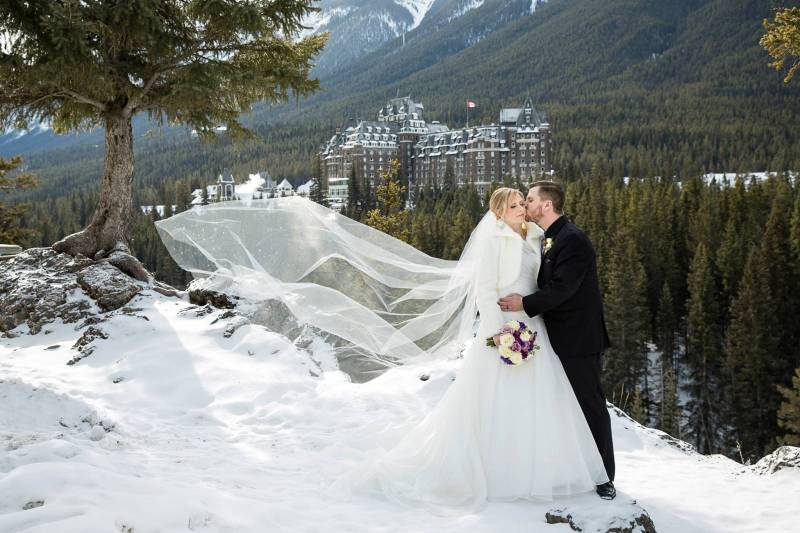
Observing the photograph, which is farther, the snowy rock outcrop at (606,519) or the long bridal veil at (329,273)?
the long bridal veil at (329,273)

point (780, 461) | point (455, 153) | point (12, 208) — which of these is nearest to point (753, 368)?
point (780, 461)

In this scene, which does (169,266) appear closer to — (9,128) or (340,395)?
(9,128)

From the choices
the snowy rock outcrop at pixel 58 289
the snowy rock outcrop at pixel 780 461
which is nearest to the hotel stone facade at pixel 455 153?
the snowy rock outcrop at pixel 58 289

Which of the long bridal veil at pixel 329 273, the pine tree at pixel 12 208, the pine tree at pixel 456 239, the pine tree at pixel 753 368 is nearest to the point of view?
the long bridal veil at pixel 329 273

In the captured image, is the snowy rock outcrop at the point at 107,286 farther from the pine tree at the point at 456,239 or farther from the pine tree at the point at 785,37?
the pine tree at the point at 456,239

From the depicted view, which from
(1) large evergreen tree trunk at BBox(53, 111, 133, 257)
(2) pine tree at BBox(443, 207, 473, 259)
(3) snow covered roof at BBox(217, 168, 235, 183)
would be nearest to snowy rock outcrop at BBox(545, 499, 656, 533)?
(1) large evergreen tree trunk at BBox(53, 111, 133, 257)

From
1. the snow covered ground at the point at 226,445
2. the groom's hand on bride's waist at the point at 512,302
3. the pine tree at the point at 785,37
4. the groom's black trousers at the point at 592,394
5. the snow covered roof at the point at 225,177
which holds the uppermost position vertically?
the snow covered roof at the point at 225,177

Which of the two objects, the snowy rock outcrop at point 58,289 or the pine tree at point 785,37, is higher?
the pine tree at point 785,37
